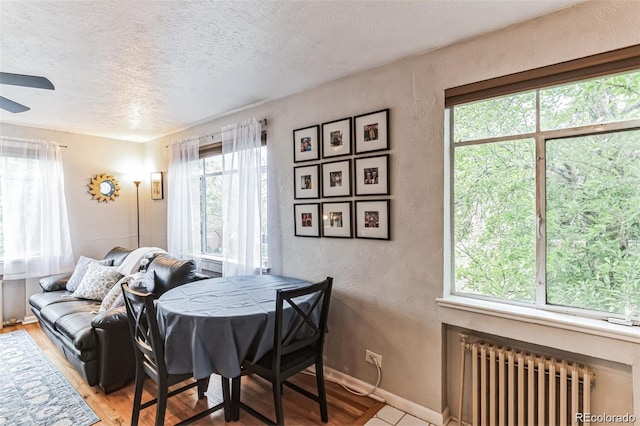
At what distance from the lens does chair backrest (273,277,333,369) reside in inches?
73.0

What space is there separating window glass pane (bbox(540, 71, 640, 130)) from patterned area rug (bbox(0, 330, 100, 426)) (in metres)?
3.46

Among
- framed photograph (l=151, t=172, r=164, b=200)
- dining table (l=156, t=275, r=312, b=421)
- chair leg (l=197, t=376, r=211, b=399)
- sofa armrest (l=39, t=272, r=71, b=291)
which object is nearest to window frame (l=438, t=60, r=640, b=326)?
dining table (l=156, t=275, r=312, b=421)

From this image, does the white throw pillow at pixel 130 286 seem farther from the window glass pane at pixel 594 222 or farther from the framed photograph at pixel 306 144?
the window glass pane at pixel 594 222

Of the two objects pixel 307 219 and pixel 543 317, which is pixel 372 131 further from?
pixel 543 317

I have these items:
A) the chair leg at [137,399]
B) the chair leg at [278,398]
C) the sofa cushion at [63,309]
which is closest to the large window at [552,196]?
the chair leg at [278,398]

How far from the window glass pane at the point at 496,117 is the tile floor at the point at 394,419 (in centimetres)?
190

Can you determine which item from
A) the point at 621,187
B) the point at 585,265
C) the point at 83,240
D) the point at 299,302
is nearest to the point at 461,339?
the point at 585,265

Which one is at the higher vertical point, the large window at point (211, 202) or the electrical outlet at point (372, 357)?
the large window at point (211, 202)

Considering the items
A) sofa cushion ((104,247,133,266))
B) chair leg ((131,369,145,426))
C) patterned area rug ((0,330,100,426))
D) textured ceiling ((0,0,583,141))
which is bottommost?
patterned area rug ((0,330,100,426))

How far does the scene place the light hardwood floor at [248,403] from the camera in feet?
7.07

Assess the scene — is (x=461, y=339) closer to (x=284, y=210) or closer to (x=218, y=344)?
(x=218, y=344)

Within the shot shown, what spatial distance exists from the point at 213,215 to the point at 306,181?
1656 millimetres

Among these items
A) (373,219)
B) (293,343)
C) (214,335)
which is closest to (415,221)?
(373,219)

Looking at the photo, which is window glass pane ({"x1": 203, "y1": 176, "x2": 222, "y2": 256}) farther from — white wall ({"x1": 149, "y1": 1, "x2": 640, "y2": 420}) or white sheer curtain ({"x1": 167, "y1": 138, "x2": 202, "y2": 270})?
white wall ({"x1": 149, "y1": 1, "x2": 640, "y2": 420})
